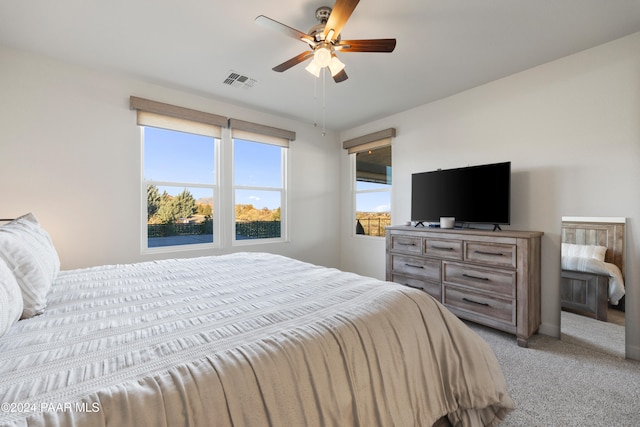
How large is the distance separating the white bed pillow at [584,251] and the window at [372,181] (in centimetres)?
201

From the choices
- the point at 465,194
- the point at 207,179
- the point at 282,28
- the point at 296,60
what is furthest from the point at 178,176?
the point at 465,194

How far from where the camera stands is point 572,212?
241 cm

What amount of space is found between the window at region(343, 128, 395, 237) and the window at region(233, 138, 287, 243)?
4.03ft

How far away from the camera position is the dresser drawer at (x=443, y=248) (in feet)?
8.83

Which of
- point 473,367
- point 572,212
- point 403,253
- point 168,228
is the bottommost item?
point 473,367

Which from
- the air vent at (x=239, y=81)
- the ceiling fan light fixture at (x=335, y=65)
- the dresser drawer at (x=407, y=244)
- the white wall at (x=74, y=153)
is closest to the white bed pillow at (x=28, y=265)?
the white wall at (x=74, y=153)

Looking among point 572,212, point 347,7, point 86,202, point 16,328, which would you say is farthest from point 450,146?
point 86,202

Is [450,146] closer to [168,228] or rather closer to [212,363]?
[212,363]

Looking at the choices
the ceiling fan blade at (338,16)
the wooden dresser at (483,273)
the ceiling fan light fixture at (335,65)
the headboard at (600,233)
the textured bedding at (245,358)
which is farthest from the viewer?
the wooden dresser at (483,273)

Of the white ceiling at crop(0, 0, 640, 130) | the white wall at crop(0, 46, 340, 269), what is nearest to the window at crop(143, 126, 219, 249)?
the white wall at crop(0, 46, 340, 269)

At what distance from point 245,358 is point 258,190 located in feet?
10.6

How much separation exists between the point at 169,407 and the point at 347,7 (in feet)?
6.36

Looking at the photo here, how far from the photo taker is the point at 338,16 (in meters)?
1.58

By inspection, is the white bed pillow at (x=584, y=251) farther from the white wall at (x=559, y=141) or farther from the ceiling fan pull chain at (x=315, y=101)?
the ceiling fan pull chain at (x=315, y=101)
